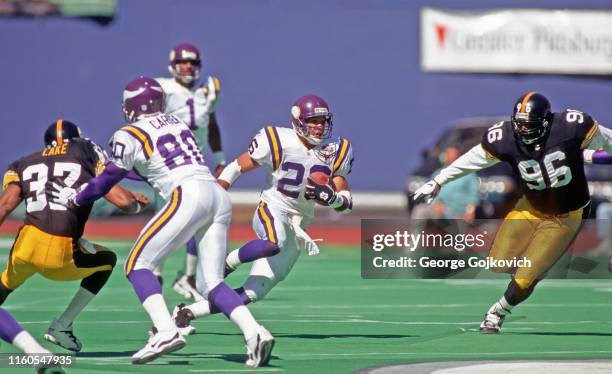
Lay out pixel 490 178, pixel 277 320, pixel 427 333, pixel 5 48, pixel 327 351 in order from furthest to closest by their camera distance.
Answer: pixel 5 48 < pixel 490 178 < pixel 277 320 < pixel 427 333 < pixel 327 351

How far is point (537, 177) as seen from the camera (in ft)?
35.4

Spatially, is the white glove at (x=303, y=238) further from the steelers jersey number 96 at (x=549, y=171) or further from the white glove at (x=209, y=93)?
the white glove at (x=209, y=93)

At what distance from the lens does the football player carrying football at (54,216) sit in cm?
920

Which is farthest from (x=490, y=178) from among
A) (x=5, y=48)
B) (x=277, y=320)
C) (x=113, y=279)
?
(x=5, y=48)

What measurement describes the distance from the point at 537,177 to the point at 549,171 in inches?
4.3

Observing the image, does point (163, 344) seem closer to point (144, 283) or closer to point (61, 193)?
point (144, 283)

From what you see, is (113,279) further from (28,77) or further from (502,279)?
(28,77)

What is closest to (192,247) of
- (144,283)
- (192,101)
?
(192,101)

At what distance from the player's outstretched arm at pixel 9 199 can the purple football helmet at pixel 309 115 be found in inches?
89.7

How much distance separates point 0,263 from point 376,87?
1103 centimetres

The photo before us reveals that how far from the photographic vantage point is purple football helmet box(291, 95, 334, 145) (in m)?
10.3

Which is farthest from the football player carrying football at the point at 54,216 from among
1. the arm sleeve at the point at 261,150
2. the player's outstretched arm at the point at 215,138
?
the player's outstretched arm at the point at 215,138

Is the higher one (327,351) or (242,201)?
(327,351)

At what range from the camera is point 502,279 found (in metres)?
16.2
